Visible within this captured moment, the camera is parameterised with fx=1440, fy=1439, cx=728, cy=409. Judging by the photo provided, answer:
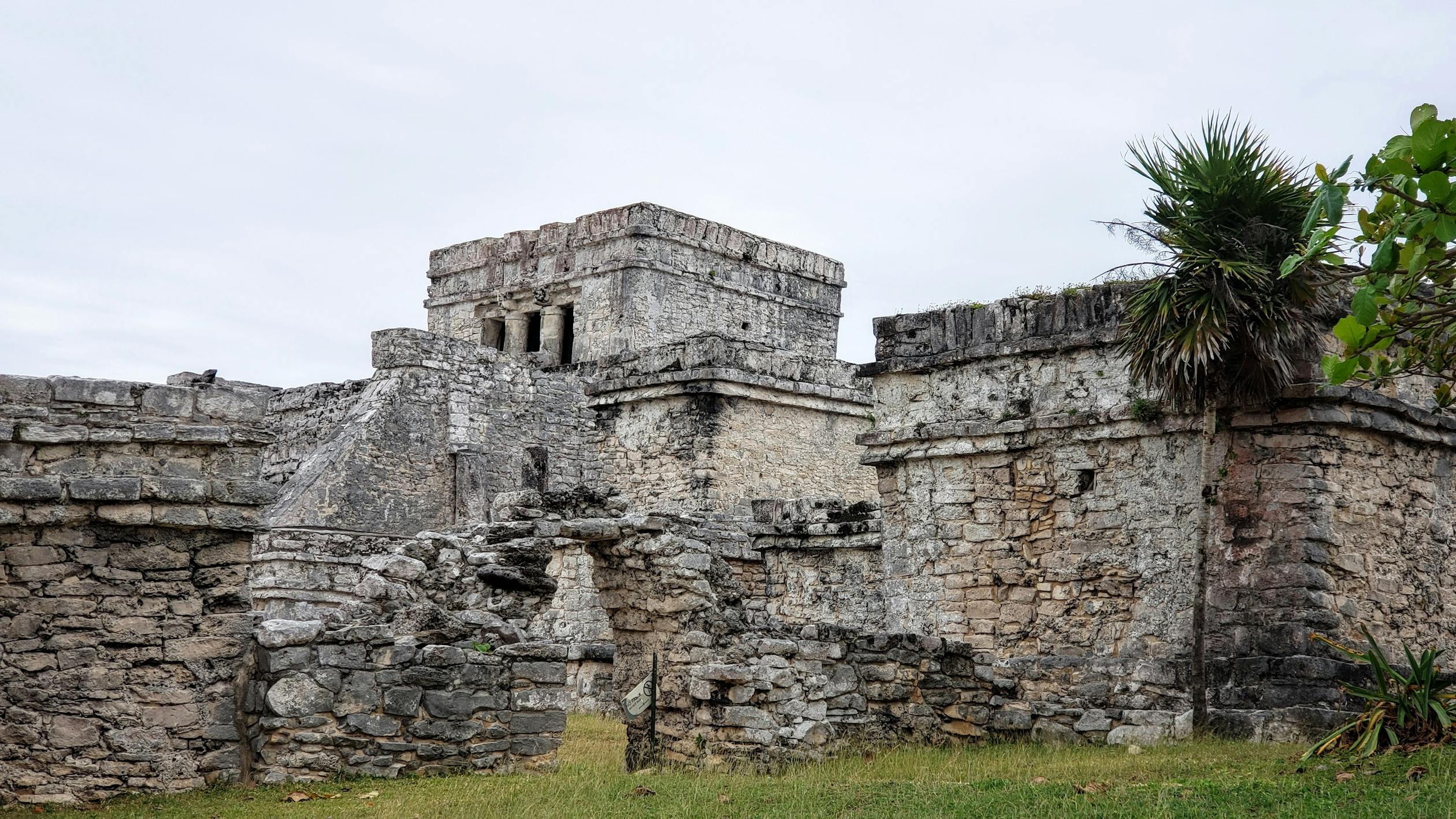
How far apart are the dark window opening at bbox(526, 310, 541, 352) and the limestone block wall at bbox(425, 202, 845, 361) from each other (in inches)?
13.2

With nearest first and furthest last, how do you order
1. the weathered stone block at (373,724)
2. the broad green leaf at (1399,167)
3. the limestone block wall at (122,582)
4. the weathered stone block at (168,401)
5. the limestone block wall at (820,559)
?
the broad green leaf at (1399,167)
the limestone block wall at (122,582)
the weathered stone block at (168,401)
the weathered stone block at (373,724)
the limestone block wall at (820,559)

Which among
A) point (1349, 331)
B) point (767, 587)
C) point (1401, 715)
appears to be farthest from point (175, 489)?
point (767, 587)

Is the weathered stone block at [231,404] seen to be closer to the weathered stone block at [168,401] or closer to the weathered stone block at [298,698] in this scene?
the weathered stone block at [168,401]

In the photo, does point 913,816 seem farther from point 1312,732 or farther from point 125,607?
point 125,607

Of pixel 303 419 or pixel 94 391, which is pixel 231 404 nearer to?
pixel 94 391

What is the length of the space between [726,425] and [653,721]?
7.87 meters

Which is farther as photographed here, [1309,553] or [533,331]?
[533,331]

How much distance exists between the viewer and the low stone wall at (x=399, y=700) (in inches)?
329

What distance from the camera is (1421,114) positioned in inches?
224

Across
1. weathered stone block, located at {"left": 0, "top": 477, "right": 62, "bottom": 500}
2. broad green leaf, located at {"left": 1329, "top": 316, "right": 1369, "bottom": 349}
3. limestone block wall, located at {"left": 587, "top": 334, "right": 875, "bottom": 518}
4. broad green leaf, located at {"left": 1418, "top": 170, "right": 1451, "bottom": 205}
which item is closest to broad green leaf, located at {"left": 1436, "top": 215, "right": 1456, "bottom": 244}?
broad green leaf, located at {"left": 1418, "top": 170, "right": 1451, "bottom": 205}

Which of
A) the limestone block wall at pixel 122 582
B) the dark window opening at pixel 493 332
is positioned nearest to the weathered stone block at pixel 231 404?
A: the limestone block wall at pixel 122 582

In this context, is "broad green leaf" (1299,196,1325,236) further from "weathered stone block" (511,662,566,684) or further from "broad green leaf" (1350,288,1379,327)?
"weathered stone block" (511,662,566,684)

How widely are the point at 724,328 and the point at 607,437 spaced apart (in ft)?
21.0

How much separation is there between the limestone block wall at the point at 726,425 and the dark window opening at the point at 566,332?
6.35 m
